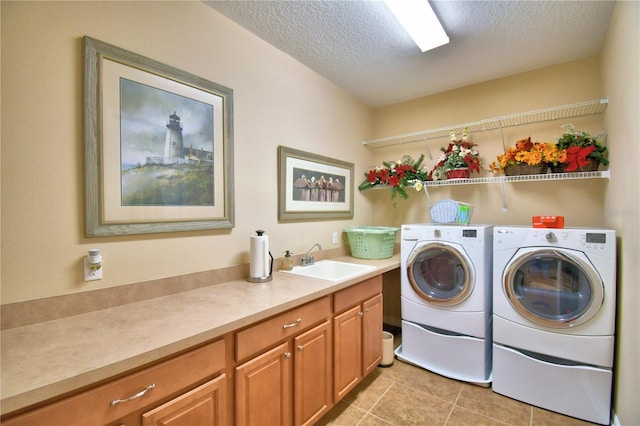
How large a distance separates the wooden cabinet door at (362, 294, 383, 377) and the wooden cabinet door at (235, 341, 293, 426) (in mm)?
744

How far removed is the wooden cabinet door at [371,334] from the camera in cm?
203

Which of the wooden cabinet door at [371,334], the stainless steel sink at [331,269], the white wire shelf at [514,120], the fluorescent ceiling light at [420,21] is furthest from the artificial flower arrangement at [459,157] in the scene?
the wooden cabinet door at [371,334]

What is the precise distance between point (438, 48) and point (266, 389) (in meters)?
2.52

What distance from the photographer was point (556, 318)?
182 cm

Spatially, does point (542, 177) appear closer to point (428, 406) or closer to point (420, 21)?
point (420, 21)

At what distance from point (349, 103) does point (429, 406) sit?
274 cm

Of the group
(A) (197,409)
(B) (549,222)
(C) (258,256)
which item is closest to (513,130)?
(B) (549,222)

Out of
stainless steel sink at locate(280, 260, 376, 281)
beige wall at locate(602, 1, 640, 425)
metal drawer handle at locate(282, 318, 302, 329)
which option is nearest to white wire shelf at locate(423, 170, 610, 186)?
beige wall at locate(602, 1, 640, 425)

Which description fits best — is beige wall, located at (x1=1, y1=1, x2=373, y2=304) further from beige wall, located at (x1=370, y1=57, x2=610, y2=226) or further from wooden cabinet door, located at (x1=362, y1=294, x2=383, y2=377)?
beige wall, located at (x1=370, y1=57, x2=610, y2=226)

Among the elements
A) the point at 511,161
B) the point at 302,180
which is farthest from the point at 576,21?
the point at 302,180

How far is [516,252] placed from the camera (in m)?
1.96

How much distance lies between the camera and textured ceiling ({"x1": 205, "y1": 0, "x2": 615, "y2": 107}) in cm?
171

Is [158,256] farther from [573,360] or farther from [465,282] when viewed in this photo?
[573,360]

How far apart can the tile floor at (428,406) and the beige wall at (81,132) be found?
121 cm
